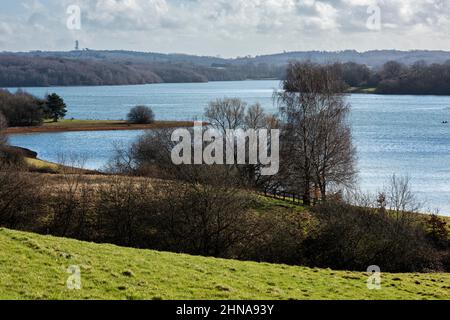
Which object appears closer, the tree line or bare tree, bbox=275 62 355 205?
bare tree, bbox=275 62 355 205

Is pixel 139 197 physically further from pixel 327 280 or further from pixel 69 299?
pixel 69 299

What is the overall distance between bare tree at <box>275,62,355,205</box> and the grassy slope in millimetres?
19769

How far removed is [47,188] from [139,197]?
23.9ft

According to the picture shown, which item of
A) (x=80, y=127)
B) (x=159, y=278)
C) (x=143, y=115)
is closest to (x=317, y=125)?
(x=159, y=278)

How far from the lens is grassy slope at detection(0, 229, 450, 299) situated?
12352 millimetres

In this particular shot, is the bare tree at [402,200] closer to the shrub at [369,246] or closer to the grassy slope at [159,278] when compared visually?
the shrub at [369,246]

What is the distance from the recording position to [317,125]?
1533 inches

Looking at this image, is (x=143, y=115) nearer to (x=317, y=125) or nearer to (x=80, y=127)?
(x=80, y=127)

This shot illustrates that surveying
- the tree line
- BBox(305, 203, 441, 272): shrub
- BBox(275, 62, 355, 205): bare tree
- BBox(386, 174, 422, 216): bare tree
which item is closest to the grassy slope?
BBox(305, 203, 441, 272): shrub

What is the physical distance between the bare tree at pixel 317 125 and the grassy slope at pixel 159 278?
19.8m

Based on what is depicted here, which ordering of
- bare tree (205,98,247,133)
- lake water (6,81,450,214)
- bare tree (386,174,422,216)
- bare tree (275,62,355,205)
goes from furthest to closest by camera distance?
bare tree (205,98,247,133) < lake water (6,81,450,214) < bare tree (275,62,355,205) < bare tree (386,174,422,216)

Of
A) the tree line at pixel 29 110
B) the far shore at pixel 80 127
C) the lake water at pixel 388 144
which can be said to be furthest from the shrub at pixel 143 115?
the tree line at pixel 29 110

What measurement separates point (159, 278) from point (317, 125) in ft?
87.1

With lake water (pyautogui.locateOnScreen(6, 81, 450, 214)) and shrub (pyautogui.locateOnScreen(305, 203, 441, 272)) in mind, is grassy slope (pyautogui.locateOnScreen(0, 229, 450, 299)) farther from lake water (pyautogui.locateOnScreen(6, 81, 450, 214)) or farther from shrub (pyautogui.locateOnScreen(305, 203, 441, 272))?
lake water (pyautogui.locateOnScreen(6, 81, 450, 214))
